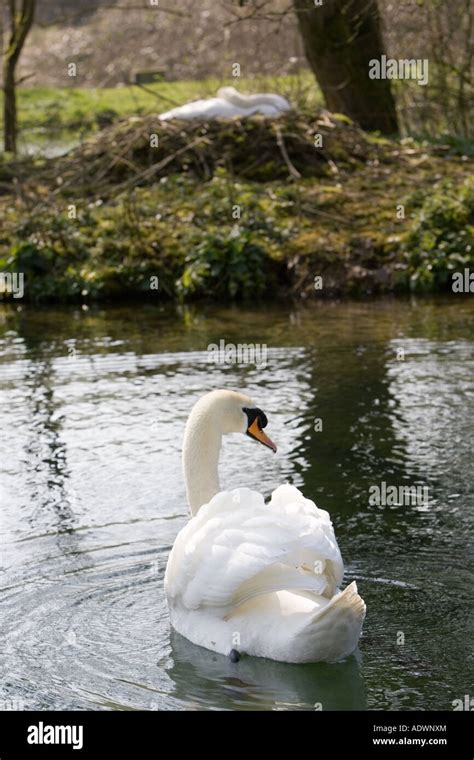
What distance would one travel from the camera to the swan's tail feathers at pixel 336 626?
520 cm

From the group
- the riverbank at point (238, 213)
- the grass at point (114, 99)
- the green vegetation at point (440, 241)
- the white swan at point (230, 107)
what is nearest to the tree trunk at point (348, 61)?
the grass at point (114, 99)

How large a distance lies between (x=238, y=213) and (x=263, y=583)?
10337 millimetres

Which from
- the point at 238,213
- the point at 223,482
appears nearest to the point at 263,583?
the point at 223,482

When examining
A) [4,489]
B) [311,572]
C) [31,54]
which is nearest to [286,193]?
[4,489]

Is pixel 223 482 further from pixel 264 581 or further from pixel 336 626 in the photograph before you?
pixel 336 626

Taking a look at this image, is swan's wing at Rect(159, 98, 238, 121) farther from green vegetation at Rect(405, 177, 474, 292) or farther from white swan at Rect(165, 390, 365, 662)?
white swan at Rect(165, 390, 365, 662)

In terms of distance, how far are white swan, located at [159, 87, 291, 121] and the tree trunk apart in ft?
6.78

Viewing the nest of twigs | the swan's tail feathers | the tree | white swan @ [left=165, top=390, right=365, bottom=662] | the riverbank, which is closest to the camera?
the swan's tail feathers

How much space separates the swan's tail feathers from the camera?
17.1 feet

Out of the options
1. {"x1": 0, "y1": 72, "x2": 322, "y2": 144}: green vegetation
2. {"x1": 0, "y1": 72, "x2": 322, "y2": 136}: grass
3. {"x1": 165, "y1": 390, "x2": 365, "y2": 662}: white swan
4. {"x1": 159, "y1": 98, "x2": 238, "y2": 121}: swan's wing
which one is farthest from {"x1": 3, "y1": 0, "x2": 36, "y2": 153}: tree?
{"x1": 165, "y1": 390, "x2": 365, "y2": 662}: white swan

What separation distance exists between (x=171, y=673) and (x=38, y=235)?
1098cm

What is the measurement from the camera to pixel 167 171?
17.8m

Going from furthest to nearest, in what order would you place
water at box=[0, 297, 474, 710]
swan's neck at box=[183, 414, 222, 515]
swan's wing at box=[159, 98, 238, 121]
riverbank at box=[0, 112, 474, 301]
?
swan's wing at box=[159, 98, 238, 121] → riverbank at box=[0, 112, 474, 301] → swan's neck at box=[183, 414, 222, 515] → water at box=[0, 297, 474, 710]

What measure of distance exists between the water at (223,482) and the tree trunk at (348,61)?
7043mm
